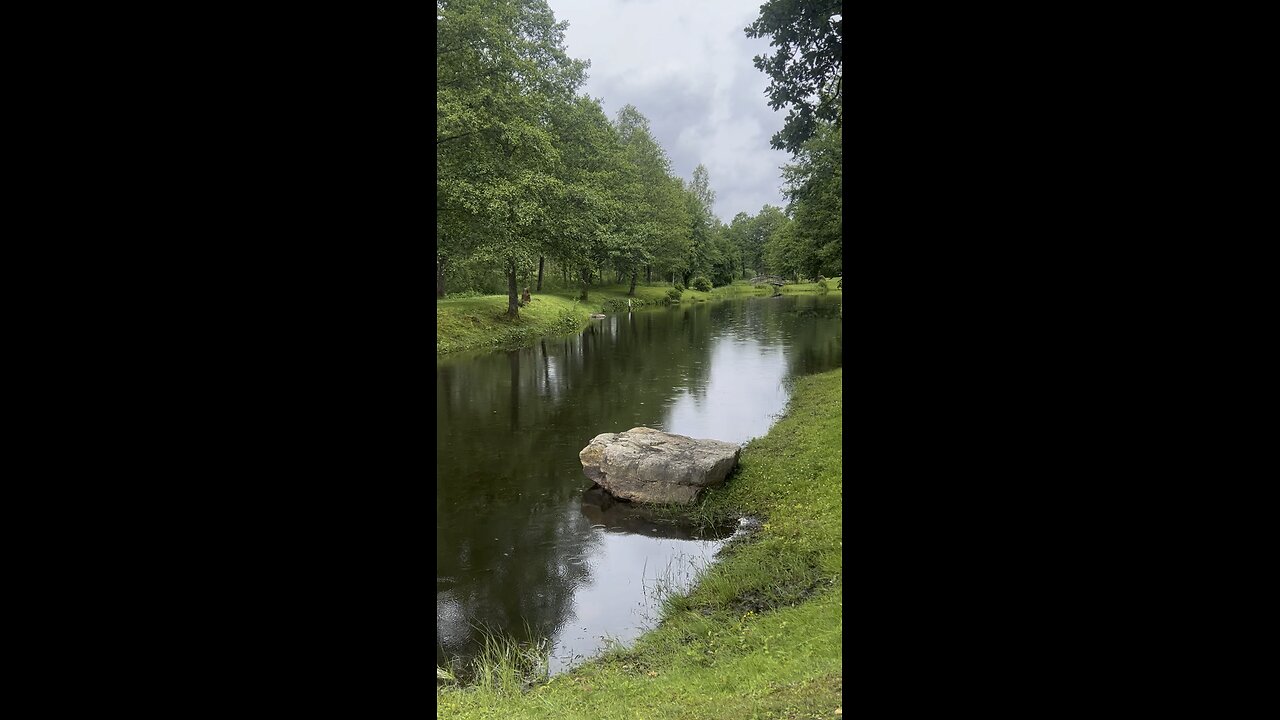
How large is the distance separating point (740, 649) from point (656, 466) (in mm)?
3794

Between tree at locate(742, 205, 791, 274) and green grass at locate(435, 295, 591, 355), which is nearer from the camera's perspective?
green grass at locate(435, 295, 591, 355)

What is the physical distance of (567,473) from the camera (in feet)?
35.3

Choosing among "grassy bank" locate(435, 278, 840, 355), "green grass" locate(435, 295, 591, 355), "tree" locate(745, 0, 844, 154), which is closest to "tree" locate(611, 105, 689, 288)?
"grassy bank" locate(435, 278, 840, 355)

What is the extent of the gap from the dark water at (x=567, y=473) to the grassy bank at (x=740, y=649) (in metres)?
0.46

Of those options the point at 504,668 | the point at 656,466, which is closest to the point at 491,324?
the point at 656,466

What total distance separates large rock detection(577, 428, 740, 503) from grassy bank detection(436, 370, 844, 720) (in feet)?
1.08

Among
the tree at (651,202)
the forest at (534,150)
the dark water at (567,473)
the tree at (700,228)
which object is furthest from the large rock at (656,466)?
the tree at (700,228)

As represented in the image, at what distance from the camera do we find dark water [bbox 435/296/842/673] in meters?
6.77

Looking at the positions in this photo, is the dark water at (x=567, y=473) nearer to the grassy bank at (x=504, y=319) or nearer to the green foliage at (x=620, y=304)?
the grassy bank at (x=504, y=319)

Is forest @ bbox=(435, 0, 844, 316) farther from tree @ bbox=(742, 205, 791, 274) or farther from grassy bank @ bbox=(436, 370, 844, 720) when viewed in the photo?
tree @ bbox=(742, 205, 791, 274)
